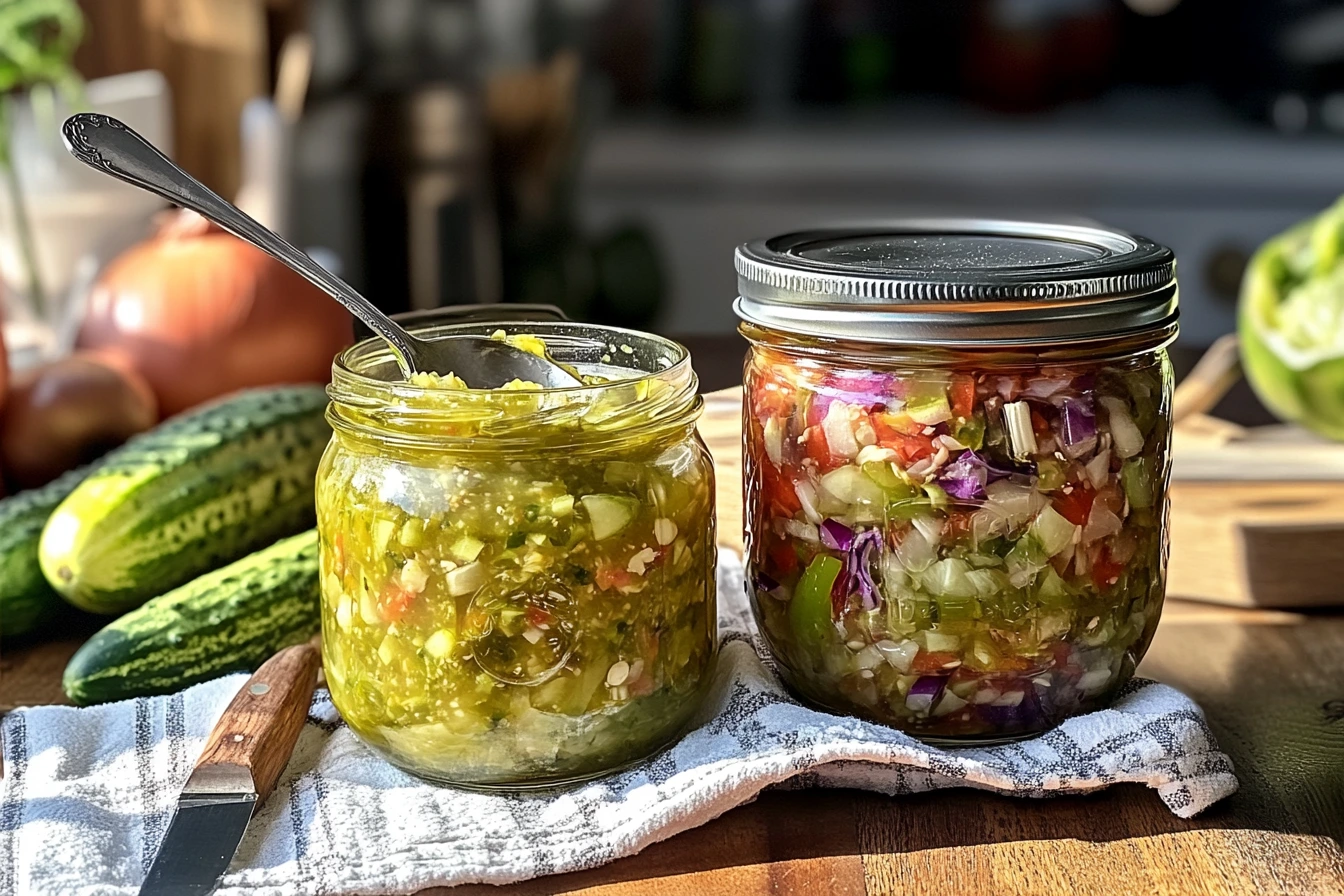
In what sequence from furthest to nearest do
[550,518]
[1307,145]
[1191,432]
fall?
[1307,145], [1191,432], [550,518]

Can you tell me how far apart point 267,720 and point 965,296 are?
19.0 inches

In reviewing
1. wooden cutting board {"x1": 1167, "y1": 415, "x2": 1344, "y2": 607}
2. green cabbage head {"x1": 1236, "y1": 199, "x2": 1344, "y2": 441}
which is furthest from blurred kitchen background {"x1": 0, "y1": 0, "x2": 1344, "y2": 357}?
wooden cutting board {"x1": 1167, "y1": 415, "x2": 1344, "y2": 607}

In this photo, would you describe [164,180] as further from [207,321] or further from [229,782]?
[207,321]

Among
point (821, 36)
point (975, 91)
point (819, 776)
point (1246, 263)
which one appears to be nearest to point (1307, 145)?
point (1246, 263)

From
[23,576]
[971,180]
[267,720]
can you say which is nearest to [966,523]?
[267,720]

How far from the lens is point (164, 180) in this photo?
0.83 meters

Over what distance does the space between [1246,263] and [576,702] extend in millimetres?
2350

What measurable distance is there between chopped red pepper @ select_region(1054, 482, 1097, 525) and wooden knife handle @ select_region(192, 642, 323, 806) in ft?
1.59

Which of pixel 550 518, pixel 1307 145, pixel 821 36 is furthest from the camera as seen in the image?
pixel 821 36

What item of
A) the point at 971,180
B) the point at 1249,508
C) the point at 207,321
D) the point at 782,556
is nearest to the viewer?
the point at 782,556

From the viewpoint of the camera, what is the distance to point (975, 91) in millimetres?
2951

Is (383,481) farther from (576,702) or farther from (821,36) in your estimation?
(821,36)

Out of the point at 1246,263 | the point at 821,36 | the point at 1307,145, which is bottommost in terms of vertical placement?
the point at 1246,263

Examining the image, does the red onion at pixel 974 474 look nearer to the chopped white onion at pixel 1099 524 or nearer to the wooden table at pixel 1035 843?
the chopped white onion at pixel 1099 524
